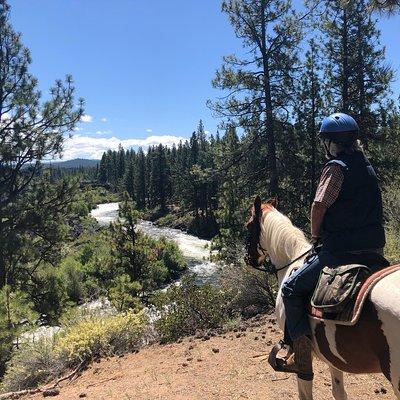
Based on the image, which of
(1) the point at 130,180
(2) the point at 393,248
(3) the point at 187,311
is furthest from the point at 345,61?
(1) the point at 130,180

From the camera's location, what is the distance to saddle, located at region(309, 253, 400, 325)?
9.43 feet

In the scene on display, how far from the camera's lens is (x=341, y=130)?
10.8ft

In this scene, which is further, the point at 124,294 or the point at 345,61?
the point at 345,61

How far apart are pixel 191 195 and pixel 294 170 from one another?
50406 millimetres

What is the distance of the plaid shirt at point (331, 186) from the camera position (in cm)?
315

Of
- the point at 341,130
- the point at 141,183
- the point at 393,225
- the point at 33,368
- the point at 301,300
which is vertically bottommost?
the point at 33,368

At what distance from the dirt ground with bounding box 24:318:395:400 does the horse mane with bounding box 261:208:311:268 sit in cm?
184

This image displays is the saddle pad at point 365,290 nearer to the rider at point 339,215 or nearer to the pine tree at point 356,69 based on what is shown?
the rider at point 339,215

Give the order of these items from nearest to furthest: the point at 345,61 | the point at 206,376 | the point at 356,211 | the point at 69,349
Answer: the point at 356,211
the point at 206,376
the point at 69,349
the point at 345,61

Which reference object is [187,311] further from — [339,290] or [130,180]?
[130,180]

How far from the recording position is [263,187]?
636 inches

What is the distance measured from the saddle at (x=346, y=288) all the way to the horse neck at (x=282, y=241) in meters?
0.76

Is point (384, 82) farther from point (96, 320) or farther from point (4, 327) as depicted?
point (4, 327)

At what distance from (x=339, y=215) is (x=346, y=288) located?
55cm
